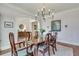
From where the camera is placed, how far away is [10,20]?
71.1 inches

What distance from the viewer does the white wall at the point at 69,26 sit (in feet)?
5.81

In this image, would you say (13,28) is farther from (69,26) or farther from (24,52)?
(69,26)

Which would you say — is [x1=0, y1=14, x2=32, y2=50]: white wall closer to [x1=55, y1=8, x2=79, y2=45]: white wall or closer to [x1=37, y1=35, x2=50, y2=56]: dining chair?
[x1=37, y1=35, x2=50, y2=56]: dining chair

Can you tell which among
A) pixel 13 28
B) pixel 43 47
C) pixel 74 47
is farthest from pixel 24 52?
pixel 74 47

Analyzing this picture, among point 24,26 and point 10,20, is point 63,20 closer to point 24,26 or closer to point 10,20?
point 24,26

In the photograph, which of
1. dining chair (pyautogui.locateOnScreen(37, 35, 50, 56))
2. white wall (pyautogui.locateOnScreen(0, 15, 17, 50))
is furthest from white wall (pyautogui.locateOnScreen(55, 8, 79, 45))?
white wall (pyautogui.locateOnScreen(0, 15, 17, 50))

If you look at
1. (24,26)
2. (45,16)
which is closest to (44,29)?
(45,16)

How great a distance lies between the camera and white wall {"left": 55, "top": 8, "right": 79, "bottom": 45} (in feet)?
5.81

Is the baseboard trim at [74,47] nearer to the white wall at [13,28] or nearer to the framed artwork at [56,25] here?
the framed artwork at [56,25]

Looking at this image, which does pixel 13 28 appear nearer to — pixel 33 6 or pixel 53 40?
pixel 33 6

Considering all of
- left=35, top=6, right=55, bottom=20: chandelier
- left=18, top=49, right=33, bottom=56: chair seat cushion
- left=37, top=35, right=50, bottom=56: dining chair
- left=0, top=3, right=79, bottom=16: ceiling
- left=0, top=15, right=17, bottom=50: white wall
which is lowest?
left=18, top=49, right=33, bottom=56: chair seat cushion

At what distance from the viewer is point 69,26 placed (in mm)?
1790

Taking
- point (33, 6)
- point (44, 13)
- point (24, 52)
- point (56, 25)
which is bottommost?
point (24, 52)

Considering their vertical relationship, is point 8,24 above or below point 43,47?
above
